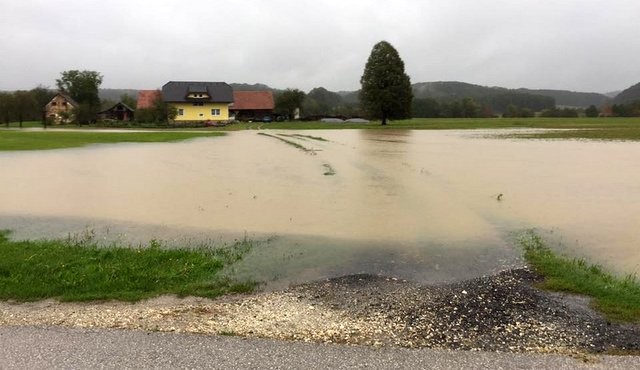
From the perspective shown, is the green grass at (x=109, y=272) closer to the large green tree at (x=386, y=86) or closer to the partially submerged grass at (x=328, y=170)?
the partially submerged grass at (x=328, y=170)

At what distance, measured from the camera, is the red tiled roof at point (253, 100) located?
99.5 metres

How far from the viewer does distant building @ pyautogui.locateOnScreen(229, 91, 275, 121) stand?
→ 99.1 meters

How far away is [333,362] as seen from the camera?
5117 millimetres

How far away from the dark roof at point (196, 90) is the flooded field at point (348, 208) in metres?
67.4

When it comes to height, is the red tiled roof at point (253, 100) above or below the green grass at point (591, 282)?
above

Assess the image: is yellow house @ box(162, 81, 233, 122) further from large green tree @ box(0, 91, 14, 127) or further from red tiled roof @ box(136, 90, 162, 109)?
large green tree @ box(0, 91, 14, 127)

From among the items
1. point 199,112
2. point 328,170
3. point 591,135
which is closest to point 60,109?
point 199,112

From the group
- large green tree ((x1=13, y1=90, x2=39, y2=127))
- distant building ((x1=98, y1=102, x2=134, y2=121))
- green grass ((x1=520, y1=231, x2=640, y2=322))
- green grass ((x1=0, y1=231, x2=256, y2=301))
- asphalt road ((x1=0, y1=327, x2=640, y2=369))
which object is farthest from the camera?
distant building ((x1=98, y1=102, x2=134, y2=121))

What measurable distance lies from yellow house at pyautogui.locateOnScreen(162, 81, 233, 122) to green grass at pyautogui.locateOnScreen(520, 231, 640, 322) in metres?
86.6

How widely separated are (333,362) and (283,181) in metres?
14.2

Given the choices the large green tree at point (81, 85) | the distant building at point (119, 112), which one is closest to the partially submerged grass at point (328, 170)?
the distant building at point (119, 112)

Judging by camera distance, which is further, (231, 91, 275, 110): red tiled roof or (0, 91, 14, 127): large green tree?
(231, 91, 275, 110): red tiled roof

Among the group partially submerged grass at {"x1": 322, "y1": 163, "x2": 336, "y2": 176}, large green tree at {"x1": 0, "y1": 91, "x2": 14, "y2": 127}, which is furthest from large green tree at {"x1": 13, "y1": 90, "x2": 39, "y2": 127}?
partially submerged grass at {"x1": 322, "y1": 163, "x2": 336, "y2": 176}

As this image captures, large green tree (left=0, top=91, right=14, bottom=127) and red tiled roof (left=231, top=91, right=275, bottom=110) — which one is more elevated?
red tiled roof (left=231, top=91, right=275, bottom=110)
